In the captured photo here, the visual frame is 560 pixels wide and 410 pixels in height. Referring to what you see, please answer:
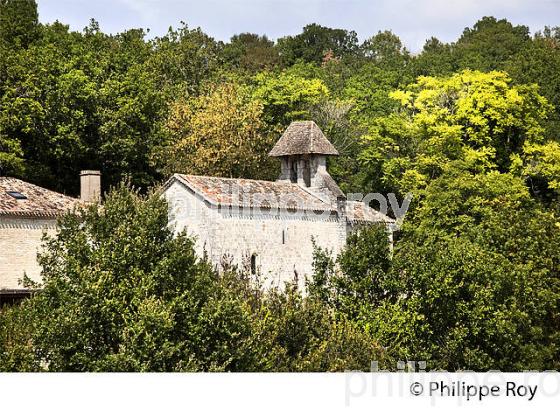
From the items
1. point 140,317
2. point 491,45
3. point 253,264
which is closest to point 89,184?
point 253,264

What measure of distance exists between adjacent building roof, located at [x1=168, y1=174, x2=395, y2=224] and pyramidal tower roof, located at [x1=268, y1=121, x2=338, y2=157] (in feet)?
5.45

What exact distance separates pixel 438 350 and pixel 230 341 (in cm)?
873

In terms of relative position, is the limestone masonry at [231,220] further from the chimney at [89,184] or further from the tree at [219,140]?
the tree at [219,140]

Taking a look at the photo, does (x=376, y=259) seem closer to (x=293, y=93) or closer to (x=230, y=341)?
(x=230, y=341)

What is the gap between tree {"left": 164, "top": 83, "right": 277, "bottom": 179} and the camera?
5234cm

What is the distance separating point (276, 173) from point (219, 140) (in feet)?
12.3

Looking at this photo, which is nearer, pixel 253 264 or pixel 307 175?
pixel 253 264

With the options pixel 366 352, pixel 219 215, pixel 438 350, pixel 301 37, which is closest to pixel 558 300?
pixel 438 350

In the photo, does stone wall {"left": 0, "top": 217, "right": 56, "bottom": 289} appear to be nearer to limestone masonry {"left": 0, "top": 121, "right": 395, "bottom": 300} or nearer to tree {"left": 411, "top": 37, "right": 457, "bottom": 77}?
limestone masonry {"left": 0, "top": 121, "right": 395, "bottom": 300}

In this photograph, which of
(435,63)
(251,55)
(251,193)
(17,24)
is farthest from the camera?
(251,55)

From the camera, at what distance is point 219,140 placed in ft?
173

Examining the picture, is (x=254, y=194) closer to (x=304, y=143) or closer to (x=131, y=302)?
(x=304, y=143)

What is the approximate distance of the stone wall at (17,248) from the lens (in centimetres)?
3997

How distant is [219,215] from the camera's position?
131 ft
